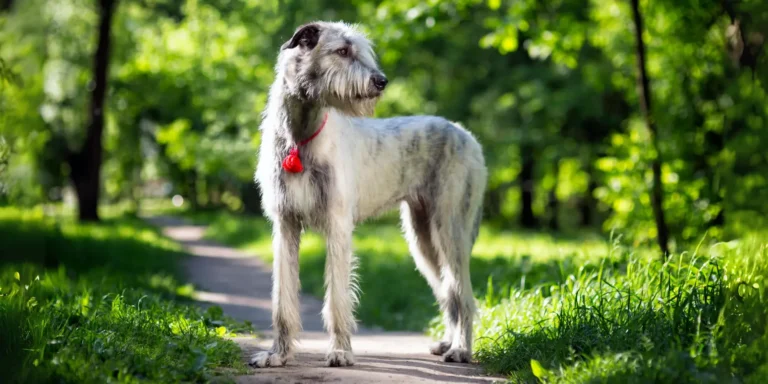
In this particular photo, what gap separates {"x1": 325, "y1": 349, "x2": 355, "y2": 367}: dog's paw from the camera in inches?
214

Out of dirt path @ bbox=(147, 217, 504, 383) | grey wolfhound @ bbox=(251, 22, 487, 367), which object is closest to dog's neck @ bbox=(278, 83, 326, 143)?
grey wolfhound @ bbox=(251, 22, 487, 367)

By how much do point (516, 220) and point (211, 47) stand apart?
1353cm

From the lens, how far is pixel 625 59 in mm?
15992

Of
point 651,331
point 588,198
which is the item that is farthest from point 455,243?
point 588,198

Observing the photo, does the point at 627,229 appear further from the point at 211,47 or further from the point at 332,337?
the point at 211,47

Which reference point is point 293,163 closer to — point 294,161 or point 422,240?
point 294,161

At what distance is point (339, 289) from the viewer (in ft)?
18.4

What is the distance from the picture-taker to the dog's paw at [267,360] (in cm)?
541

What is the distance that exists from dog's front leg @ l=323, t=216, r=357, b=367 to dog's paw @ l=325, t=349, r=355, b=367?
51 mm

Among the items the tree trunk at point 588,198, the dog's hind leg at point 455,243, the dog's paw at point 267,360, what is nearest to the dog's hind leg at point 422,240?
the dog's hind leg at point 455,243

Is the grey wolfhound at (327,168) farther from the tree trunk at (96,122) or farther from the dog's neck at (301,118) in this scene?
the tree trunk at (96,122)

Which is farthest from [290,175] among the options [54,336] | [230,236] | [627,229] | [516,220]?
[516,220]

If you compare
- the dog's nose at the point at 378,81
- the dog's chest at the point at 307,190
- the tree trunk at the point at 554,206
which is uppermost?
the dog's nose at the point at 378,81

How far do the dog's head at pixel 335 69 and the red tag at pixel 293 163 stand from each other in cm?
40
